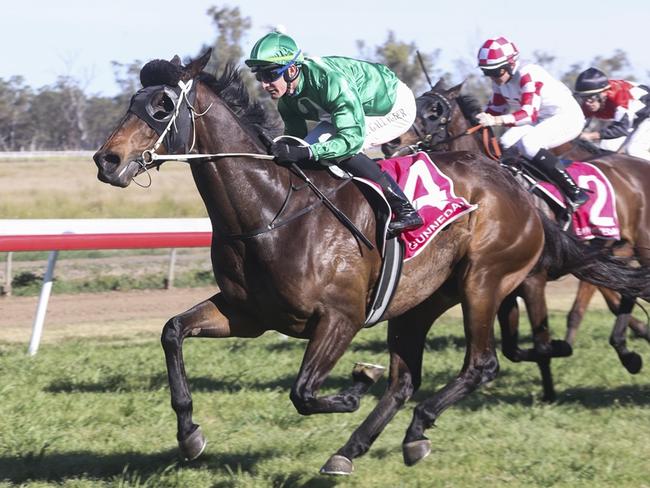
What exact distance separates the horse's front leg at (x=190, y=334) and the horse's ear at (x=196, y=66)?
961 millimetres

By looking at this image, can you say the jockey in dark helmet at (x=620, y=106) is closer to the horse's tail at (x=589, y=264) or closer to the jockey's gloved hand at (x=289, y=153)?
the horse's tail at (x=589, y=264)

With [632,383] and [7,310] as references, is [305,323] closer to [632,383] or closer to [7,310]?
[632,383]

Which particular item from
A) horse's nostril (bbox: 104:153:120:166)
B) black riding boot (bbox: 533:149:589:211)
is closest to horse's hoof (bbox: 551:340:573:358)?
black riding boot (bbox: 533:149:589:211)

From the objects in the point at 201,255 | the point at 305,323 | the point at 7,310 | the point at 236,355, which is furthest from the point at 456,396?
the point at 201,255

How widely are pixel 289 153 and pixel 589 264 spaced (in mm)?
2040

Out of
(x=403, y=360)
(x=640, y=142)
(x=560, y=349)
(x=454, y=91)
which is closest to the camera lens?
(x=403, y=360)

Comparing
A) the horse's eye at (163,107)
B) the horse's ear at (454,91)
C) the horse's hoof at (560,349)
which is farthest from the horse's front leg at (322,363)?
the horse's ear at (454,91)

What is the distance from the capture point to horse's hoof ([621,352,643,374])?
6.39 meters

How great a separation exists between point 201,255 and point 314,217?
360 inches

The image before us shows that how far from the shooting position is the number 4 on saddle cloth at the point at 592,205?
6449 millimetres

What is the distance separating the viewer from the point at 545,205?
643cm

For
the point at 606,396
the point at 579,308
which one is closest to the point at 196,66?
the point at 606,396

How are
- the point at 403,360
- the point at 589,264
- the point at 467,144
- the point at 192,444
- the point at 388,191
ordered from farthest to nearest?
1. the point at 467,144
2. the point at 589,264
3. the point at 403,360
4. the point at 388,191
5. the point at 192,444

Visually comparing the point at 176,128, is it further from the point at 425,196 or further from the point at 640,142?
the point at 640,142
